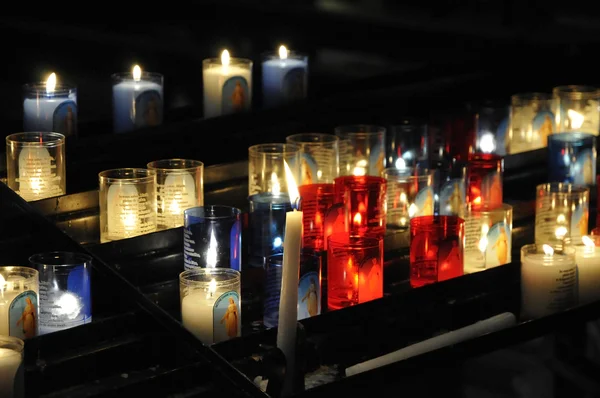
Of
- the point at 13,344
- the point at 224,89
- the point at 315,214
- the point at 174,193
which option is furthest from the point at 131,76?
the point at 13,344

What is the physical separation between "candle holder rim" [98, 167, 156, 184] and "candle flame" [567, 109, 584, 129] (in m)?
1.26

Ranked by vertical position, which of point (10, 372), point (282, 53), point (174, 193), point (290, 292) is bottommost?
point (10, 372)

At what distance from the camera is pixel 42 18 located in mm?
6359

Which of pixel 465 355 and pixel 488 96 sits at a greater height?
pixel 488 96

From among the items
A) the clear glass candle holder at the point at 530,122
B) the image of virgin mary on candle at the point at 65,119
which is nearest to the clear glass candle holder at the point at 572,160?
the clear glass candle holder at the point at 530,122

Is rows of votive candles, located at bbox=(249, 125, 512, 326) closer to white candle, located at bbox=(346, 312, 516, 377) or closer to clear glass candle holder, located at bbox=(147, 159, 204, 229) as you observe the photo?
clear glass candle holder, located at bbox=(147, 159, 204, 229)

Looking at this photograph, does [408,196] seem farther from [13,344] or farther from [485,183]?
[13,344]

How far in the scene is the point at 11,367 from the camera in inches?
59.3

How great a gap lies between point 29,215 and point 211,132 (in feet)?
2.30

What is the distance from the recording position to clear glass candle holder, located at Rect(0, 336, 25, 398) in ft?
4.93

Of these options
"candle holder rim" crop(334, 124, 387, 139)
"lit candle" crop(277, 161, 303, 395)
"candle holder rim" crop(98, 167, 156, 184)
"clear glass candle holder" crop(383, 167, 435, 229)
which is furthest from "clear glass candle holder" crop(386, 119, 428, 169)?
"lit candle" crop(277, 161, 303, 395)

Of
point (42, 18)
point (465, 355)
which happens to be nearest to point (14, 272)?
point (465, 355)

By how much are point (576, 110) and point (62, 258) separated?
5.32 ft

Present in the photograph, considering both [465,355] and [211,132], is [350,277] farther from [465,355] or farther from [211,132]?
[211,132]
